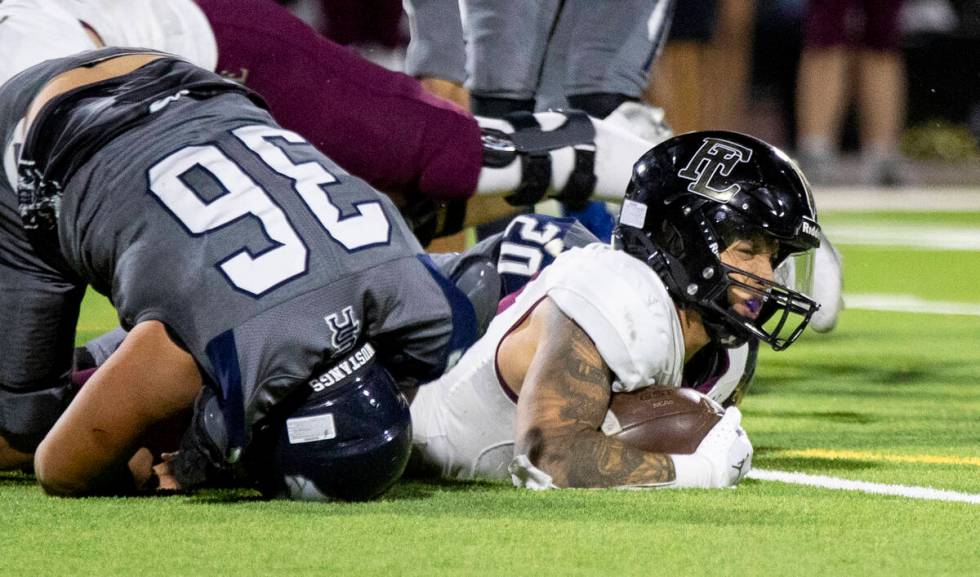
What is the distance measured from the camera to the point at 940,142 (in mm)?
12117

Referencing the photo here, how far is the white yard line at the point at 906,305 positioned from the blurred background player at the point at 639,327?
9.99 feet

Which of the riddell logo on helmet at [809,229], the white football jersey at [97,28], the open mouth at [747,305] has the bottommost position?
the open mouth at [747,305]

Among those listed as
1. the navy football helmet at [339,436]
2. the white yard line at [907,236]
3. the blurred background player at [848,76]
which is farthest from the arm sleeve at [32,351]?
the blurred background player at [848,76]

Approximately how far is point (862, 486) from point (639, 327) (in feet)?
1.65

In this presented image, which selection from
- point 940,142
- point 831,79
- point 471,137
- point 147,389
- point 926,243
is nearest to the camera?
point 147,389

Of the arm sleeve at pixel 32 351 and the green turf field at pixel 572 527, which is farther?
the arm sleeve at pixel 32 351

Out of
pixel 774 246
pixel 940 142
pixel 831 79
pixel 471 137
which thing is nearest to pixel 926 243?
pixel 831 79

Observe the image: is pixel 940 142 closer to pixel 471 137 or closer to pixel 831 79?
pixel 831 79

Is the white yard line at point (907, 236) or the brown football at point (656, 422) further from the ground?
the brown football at point (656, 422)

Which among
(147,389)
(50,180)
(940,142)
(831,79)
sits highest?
(50,180)

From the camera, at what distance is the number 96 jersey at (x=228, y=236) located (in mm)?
2898

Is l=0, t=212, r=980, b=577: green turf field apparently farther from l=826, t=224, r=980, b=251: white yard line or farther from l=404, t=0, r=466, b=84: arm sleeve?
l=826, t=224, r=980, b=251: white yard line

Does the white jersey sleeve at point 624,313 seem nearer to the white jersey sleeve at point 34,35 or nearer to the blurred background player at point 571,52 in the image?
the white jersey sleeve at point 34,35

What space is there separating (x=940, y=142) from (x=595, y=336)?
9487 mm
